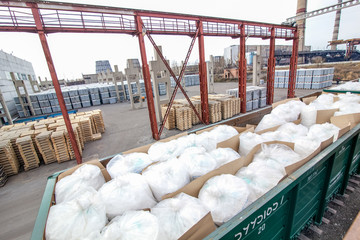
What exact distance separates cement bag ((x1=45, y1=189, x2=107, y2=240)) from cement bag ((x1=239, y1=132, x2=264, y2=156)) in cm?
211

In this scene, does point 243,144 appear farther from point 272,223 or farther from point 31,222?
point 31,222

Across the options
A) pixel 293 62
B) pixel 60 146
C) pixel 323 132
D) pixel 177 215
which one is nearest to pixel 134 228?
pixel 177 215

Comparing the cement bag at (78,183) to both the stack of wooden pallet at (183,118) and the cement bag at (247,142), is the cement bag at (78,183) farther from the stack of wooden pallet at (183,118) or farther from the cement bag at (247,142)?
the stack of wooden pallet at (183,118)

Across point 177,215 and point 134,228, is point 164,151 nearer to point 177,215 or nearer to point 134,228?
point 177,215

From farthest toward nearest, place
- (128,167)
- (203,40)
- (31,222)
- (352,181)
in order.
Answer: (203,40) → (31,222) → (352,181) → (128,167)

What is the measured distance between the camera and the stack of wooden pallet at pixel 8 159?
579 centimetres

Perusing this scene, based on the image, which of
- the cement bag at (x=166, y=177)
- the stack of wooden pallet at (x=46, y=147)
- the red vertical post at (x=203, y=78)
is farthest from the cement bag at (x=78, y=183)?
the red vertical post at (x=203, y=78)

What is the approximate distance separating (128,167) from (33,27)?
538 centimetres

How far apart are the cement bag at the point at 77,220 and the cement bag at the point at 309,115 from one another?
4259 millimetres

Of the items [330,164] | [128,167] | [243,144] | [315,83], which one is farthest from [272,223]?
[315,83]

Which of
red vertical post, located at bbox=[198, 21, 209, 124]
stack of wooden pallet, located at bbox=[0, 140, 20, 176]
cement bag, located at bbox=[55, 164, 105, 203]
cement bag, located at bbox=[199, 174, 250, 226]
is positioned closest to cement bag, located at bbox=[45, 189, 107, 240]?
cement bag, located at bbox=[55, 164, 105, 203]

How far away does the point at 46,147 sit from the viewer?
6.50 meters

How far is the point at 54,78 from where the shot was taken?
16.5 feet

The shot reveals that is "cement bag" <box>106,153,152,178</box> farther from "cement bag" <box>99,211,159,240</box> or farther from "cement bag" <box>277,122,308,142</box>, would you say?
"cement bag" <box>277,122,308,142</box>
